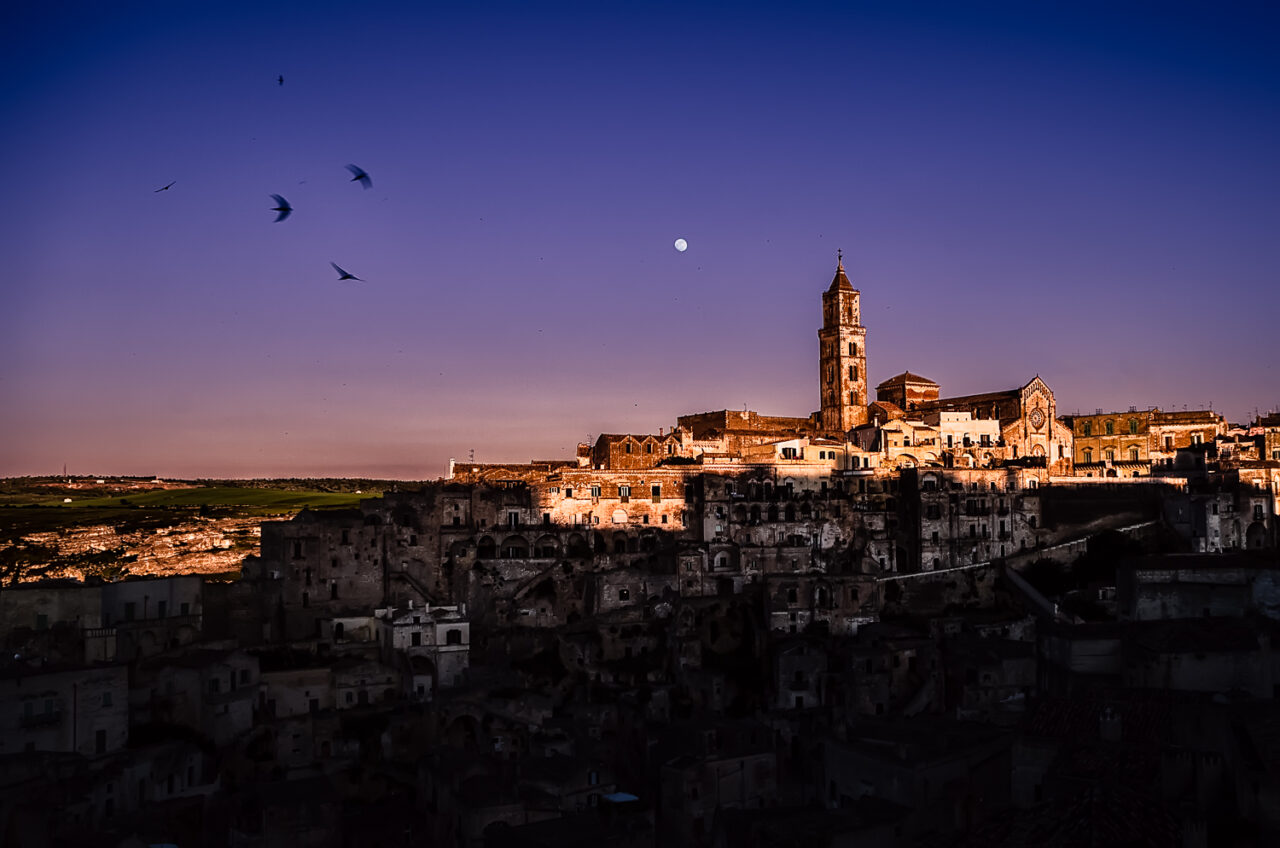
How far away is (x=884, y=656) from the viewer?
46156 mm

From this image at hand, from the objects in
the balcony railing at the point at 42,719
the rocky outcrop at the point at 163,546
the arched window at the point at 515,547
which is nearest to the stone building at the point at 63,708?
the balcony railing at the point at 42,719

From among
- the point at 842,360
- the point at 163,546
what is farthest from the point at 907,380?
the point at 163,546

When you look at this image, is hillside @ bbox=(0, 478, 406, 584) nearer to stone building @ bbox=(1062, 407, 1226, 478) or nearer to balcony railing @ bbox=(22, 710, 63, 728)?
balcony railing @ bbox=(22, 710, 63, 728)

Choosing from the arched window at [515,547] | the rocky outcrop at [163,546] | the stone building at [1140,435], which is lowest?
the rocky outcrop at [163,546]

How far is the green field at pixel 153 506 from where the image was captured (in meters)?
105

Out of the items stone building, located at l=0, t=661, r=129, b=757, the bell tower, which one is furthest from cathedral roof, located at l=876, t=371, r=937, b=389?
stone building, located at l=0, t=661, r=129, b=757

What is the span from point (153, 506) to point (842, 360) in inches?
3134

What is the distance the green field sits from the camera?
105438 mm

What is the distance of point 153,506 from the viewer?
12862 cm

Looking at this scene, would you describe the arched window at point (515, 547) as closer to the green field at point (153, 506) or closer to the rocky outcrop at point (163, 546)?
the rocky outcrop at point (163, 546)

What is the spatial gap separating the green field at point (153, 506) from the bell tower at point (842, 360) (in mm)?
39569

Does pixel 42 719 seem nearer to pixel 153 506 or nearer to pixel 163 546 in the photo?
pixel 163 546

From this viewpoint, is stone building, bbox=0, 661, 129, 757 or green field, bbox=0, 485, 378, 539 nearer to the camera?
stone building, bbox=0, 661, 129, 757

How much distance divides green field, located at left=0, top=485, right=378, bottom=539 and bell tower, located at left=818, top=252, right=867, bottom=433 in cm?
Result: 3957
